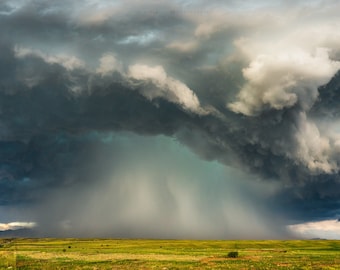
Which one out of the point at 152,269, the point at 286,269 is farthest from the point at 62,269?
the point at 286,269

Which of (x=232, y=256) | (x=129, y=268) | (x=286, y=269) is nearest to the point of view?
(x=286, y=269)

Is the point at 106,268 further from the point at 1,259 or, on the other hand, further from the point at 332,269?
the point at 332,269

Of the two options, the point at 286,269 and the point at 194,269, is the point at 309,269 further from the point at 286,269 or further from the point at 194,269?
the point at 194,269

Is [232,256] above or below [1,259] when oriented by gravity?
below

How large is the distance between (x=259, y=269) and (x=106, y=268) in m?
23.0

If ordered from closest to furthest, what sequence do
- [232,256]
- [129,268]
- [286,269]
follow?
[286,269]
[129,268]
[232,256]

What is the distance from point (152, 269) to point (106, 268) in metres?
7.18

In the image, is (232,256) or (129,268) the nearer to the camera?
(129,268)

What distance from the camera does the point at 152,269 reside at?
53.5m

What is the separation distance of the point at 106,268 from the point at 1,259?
15.7m

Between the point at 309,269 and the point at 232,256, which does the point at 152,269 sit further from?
the point at 232,256

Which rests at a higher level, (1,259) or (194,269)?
(1,259)

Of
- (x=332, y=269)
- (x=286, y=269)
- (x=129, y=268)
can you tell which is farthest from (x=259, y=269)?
(x=129, y=268)

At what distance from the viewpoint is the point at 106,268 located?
179ft
